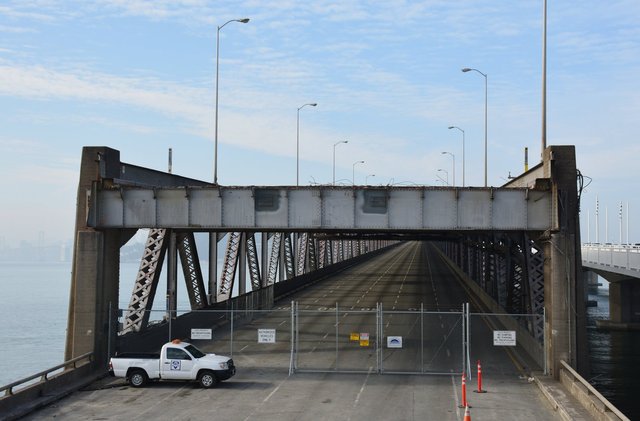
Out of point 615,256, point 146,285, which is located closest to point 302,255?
point 615,256

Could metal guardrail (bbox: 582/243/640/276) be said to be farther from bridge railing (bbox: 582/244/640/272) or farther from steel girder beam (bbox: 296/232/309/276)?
steel girder beam (bbox: 296/232/309/276)

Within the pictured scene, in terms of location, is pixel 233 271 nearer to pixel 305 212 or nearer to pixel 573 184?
pixel 305 212

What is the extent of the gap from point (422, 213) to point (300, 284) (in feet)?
162

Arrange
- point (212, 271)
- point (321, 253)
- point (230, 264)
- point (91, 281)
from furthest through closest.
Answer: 1. point (321, 253)
2. point (230, 264)
3. point (212, 271)
4. point (91, 281)

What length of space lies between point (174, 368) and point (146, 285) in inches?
386

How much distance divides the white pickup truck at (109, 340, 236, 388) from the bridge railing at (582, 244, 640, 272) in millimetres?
33649

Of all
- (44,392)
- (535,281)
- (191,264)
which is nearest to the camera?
(44,392)

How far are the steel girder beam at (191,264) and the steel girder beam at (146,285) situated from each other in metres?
3.84

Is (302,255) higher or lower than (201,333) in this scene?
higher

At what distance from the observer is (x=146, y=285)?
3619 cm

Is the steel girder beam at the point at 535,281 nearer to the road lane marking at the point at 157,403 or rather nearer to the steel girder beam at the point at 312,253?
the road lane marking at the point at 157,403

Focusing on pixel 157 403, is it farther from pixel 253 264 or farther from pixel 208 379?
pixel 253 264

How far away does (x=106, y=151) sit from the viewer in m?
30.5

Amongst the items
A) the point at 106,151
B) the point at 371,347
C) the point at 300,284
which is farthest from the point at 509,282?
the point at 300,284
